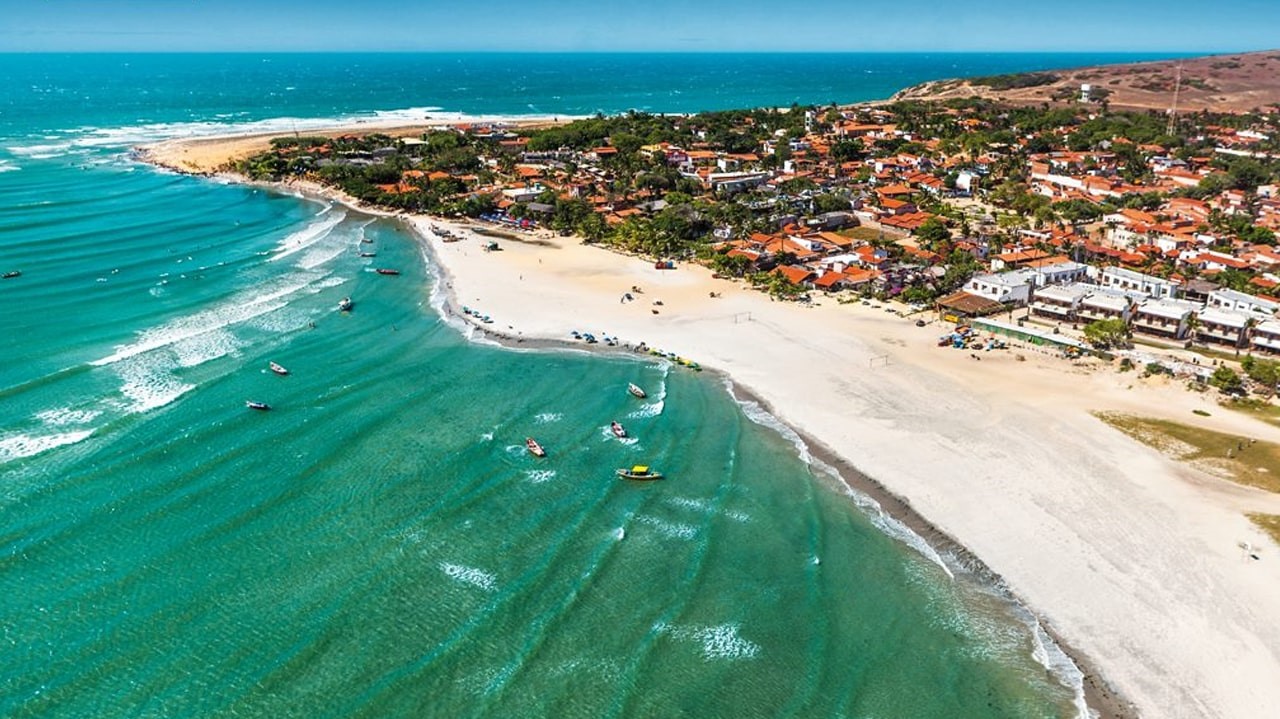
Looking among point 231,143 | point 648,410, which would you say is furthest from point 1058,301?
point 231,143

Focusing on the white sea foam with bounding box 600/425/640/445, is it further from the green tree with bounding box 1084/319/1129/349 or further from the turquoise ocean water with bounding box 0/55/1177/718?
the green tree with bounding box 1084/319/1129/349

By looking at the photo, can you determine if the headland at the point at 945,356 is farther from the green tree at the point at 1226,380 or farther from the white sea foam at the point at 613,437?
the white sea foam at the point at 613,437

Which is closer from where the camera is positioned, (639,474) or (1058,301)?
(639,474)

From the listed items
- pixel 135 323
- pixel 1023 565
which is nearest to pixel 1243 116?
pixel 1023 565

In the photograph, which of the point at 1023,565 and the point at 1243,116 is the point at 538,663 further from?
the point at 1243,116

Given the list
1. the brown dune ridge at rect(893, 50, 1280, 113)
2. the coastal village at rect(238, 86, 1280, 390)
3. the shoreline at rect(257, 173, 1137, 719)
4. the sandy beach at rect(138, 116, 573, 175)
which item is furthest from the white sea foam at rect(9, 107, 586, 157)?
the brown dune ridge at rect(893, 50, 1280, 113)

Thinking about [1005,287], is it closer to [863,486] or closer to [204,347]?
[863,486]
